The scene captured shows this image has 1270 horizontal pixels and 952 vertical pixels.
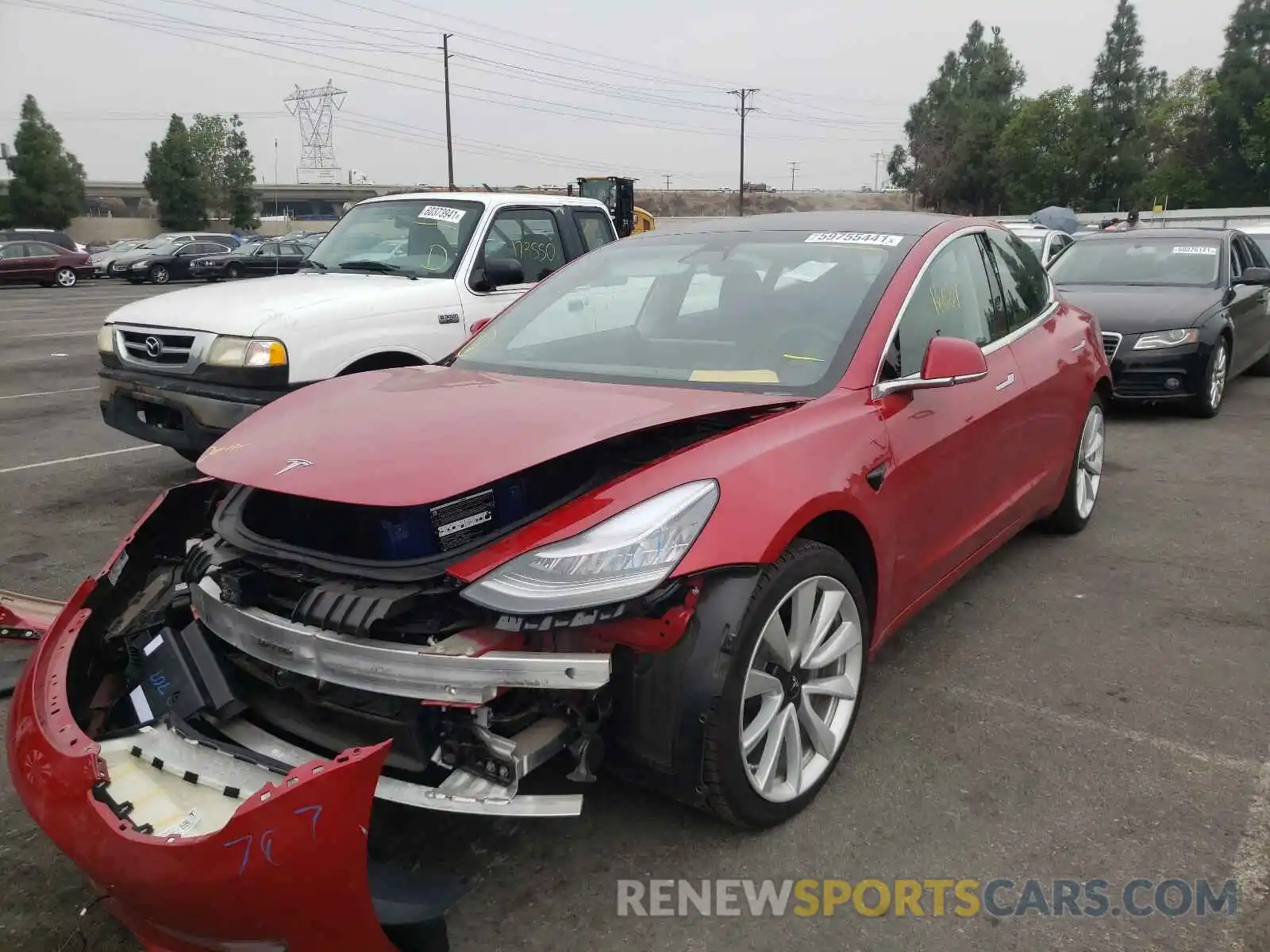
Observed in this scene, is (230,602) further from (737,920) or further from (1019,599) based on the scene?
(1019,599)

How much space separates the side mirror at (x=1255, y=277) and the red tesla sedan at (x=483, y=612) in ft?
22.4

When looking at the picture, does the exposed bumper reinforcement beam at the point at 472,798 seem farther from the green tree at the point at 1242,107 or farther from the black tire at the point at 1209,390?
the green tree at the point at 1242,107

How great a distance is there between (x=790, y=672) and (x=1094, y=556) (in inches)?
114

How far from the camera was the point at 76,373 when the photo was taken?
1181 cm

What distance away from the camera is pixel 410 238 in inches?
265

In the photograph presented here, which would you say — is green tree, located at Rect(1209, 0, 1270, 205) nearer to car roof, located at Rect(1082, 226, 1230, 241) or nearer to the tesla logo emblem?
car roof, located at Rect(1082, 226, 1230, 241)

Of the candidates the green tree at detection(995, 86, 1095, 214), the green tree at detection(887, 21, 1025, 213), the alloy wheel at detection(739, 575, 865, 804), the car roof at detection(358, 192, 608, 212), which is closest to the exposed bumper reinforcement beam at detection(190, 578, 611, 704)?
the alloy wheel at detection(739, 575, 865, 804)

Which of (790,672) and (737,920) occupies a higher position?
(790,672)

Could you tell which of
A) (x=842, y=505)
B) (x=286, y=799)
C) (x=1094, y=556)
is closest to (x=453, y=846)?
(x=286, y=799)

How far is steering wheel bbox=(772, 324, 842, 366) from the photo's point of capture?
3.21 metres

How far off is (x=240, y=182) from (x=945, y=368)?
3019 inches

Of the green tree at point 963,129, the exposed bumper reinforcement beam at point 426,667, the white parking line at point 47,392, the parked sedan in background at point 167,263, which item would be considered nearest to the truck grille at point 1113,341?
the exposed bumper reinforcement beam at point 426,667

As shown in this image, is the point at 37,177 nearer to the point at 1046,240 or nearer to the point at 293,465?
the point at 1046,240

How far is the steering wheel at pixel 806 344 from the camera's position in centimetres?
321
